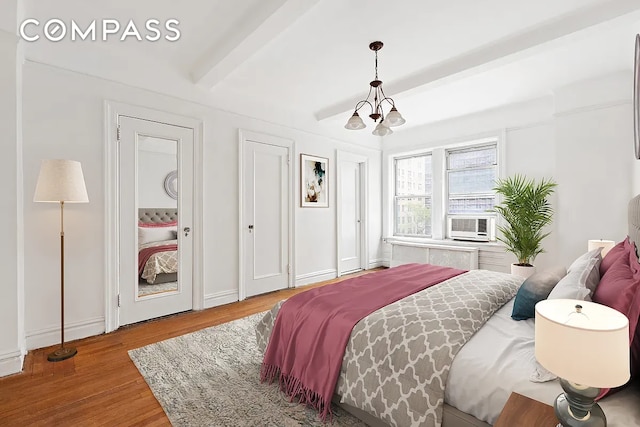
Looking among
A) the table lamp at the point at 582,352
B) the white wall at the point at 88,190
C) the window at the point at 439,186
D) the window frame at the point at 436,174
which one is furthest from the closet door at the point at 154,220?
the window at the point at 439,186

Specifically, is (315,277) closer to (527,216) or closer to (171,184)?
(171,184)

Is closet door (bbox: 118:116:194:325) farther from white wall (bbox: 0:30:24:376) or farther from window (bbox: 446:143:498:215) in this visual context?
window (bbox: 446:143:498:215)

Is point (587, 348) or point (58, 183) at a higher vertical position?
point (58, 183)

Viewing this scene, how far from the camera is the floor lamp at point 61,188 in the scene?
7.72 feet

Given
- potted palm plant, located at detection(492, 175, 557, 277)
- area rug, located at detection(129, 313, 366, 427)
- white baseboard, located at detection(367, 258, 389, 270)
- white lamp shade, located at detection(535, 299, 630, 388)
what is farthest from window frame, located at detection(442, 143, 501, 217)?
white lamp shade, located at detection(535, 299, 630, 388)

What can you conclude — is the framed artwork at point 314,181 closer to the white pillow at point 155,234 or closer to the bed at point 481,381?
the white pillow at point 155,234

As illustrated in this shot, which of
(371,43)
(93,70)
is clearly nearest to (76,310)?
(93,70)

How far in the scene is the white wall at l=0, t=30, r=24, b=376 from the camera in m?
2.17

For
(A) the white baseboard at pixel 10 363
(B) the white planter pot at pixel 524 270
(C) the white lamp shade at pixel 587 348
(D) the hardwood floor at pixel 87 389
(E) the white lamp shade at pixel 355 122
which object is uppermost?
(E) the white lamp shade at pixel 355 122

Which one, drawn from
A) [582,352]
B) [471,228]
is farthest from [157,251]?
[471,228]

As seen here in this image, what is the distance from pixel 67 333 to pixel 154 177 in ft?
5.28

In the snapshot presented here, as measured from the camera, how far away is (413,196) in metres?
5.70

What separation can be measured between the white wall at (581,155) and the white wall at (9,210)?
5.39 m

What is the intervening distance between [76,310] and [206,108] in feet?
7.95
